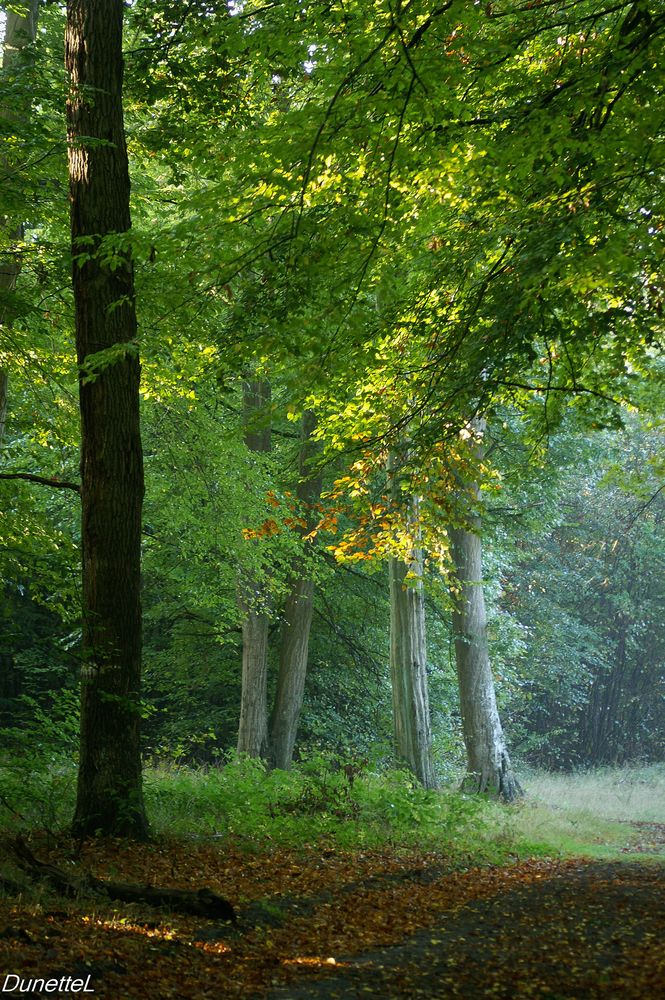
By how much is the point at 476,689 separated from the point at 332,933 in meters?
11.7

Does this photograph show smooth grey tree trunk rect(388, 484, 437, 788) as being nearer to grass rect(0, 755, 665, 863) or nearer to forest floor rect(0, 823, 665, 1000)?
grass rect(0, 755, 665, 863)

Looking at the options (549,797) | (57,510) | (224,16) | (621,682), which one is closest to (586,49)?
(224,16)

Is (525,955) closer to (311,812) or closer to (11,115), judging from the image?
(311,812)

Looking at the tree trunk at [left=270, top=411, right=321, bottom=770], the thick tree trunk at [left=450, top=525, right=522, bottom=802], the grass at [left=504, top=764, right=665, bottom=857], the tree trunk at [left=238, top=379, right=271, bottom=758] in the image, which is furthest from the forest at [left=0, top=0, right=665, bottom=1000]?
the tree trunk at [left=270, top=411, right=321, bottom=770]

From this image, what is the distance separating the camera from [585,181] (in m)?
7.52

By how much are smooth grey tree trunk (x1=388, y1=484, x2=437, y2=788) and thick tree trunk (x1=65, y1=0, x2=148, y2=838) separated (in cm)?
639

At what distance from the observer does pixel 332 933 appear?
6043mm

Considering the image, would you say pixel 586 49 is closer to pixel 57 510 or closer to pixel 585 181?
pixel 585 181

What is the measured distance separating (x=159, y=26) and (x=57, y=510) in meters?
9.35

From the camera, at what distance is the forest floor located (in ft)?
15.1

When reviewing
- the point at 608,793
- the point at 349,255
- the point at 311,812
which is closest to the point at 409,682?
the point at 311,812

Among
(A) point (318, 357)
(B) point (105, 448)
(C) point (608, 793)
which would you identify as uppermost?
(A) point (318, 357)

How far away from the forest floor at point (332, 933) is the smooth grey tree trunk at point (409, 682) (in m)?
4.60

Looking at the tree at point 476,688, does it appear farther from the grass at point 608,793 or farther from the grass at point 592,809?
the grass at point 608,793
